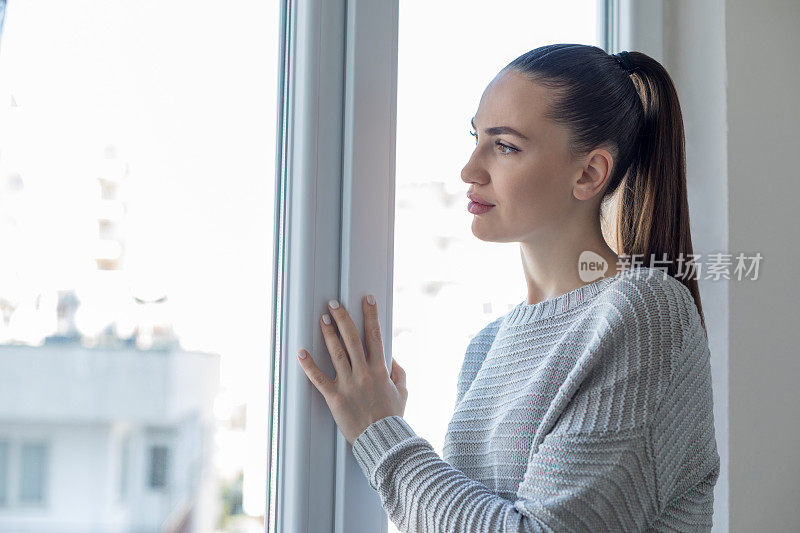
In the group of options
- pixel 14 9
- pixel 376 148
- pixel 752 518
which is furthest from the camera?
pixel 752 518

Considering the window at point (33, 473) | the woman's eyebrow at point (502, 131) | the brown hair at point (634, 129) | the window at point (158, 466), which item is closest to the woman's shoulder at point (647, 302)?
the brown hair at point (634, 129)

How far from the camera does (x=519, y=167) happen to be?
0.99 meters

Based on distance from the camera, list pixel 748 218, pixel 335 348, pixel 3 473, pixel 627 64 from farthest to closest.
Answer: pixel 748 218
pixel 627 64
pixel 335 348
pixel 3 473

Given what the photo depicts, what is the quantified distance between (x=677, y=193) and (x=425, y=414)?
526mm

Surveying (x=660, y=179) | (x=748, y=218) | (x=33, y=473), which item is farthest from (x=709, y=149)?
(x=33, y=473)

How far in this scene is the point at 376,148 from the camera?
3.52 feet

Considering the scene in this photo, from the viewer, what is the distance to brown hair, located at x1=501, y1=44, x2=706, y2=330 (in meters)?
1.00

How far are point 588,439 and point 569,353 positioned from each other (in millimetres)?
138

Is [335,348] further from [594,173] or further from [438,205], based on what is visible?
[594,173]

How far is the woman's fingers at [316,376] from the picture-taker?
3.21ft

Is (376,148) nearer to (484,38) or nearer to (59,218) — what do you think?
(484,38)

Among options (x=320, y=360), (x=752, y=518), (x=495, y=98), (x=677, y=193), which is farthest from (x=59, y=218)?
(x=752, y=518)

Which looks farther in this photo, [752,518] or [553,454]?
[752,518]

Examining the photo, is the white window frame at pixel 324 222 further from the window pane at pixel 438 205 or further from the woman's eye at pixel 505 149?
the woman's eye at pixel 505 149
